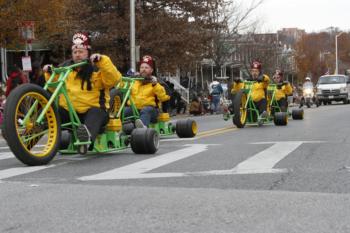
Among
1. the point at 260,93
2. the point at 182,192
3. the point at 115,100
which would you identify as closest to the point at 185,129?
the point at 115,100

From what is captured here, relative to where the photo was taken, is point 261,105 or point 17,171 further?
point 261,105

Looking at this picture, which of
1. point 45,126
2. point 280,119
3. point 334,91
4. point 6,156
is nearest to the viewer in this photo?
point 45,126

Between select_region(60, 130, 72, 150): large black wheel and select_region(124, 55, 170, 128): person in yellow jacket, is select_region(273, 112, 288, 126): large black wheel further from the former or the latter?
select_region(60, 130, 72, 150): large black wheel

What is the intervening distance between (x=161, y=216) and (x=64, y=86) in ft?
11.9

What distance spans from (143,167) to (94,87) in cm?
147

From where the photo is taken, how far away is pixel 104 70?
8305 millimetres

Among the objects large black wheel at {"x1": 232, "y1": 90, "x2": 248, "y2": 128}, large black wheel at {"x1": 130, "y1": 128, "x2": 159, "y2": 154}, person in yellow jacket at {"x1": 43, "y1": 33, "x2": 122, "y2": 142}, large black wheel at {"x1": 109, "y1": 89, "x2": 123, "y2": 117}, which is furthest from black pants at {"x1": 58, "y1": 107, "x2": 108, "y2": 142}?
large black wheel at {"x1": 232, "y1": 90, "x2": 248, "y2": 128}

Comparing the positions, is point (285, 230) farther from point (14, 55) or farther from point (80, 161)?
point (14, 55)

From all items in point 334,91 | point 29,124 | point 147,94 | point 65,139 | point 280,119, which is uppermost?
point 147,94

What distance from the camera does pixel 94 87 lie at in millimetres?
8531

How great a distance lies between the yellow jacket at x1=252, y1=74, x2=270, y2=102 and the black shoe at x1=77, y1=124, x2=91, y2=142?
27.4ft

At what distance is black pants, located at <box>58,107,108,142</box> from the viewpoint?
27.1ft

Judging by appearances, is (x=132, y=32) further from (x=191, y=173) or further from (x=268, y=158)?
(x=191, y=173)

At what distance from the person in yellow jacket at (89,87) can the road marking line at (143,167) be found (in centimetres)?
79
